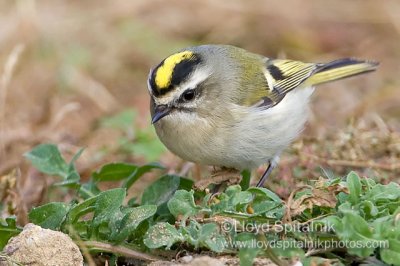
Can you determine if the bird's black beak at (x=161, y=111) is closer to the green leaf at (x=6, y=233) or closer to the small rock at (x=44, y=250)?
the green leaf at (x=6, y=233)

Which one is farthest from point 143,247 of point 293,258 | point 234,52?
point 234,52

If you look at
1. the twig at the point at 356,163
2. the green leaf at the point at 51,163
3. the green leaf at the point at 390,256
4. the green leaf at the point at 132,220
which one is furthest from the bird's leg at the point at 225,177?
the green leaf at the point at 390,256

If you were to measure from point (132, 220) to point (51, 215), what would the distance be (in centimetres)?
39

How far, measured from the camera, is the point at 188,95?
14.2 ft

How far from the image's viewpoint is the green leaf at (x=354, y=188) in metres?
3.11

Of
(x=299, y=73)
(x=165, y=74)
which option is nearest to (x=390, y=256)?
(x=165, y=74)

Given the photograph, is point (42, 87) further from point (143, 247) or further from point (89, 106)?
point (143, 247)

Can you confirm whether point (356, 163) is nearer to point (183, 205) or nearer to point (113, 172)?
point (113, 172)

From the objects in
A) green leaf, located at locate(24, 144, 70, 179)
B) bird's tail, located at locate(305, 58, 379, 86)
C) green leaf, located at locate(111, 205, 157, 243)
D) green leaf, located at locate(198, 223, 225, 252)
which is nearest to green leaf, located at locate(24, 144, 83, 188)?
green leaf, located at locate(24, 144, 70, 179)

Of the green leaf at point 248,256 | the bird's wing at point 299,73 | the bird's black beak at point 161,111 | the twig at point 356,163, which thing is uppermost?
the bird's wing at point 299,73

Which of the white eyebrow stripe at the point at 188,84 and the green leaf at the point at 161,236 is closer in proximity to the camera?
the green leaf at the point at 161,236

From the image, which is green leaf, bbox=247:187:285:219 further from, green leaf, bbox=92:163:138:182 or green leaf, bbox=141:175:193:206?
green leaf, bbox=92:163:138:182

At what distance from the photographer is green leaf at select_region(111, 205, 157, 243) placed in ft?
10.7

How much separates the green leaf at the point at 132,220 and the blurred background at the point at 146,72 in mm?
1309
